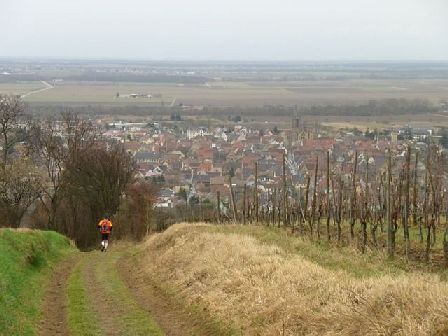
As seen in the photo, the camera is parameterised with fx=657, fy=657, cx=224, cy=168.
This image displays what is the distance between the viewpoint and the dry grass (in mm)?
8297

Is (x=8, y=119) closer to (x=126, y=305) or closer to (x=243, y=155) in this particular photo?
(x=243, y=155)

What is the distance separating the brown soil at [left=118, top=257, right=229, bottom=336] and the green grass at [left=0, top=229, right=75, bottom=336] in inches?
88.4

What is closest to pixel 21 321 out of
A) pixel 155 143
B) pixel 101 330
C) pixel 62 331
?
pixel 62 331

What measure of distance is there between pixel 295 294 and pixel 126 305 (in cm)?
465

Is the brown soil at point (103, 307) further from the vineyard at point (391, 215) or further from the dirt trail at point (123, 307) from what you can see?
the vineyard at point (391, 215)

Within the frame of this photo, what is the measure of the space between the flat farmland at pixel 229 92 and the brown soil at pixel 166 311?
3266 inches

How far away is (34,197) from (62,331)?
28.0 metres

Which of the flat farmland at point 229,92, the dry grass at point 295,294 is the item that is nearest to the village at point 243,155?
the dry grass at point 295,294

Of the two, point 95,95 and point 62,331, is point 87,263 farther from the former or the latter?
point 95,95

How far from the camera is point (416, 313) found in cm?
812

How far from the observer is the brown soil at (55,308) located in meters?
12.0

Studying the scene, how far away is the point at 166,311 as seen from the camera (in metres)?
13.3

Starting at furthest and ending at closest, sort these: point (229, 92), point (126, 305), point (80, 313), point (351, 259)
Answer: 1. point (229, 92)
2. point (351, 259)
3. point (126, 305)
4. point (80, 313)

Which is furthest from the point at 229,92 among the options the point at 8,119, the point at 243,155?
the point at 8,119
